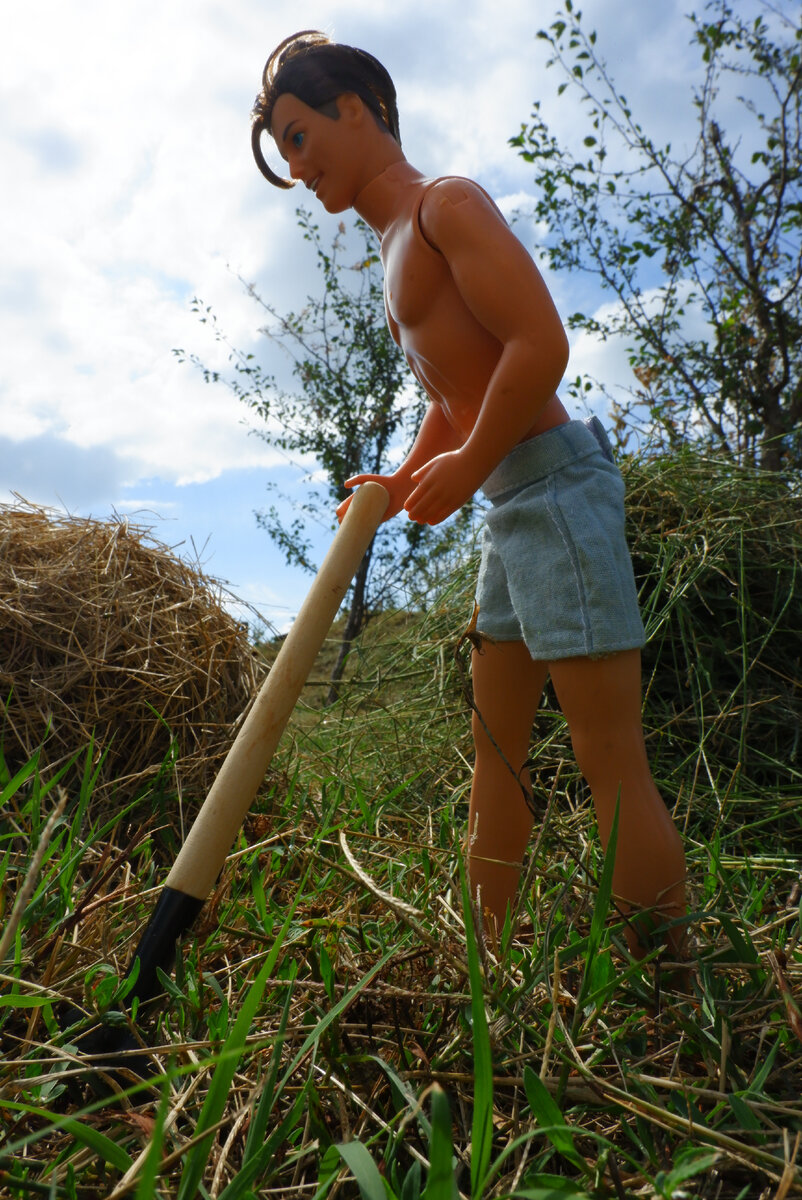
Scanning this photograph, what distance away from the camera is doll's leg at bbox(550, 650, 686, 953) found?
134 centimetres

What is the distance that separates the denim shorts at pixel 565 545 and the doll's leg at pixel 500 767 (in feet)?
0.41

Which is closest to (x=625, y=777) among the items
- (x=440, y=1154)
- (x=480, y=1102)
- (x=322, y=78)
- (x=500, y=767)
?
(x=500, y=767)

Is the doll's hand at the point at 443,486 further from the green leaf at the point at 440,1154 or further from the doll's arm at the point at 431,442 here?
the green leaf at the point at 440,1154

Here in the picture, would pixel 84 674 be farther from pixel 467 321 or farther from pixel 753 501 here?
pixel 753 501

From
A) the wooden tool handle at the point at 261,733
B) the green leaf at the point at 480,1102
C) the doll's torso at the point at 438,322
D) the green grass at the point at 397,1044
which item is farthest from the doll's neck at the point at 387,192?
the green leaf at the point at 480,1102

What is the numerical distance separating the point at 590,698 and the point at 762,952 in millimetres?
495

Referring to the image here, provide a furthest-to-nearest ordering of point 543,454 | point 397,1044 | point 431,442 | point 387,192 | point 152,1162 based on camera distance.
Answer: point 431,442
point 387,192
point 543,454
point 397,1044
point 152,1162

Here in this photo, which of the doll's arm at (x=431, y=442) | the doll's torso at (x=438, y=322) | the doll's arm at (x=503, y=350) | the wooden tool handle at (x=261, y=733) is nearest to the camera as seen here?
the wooden tool handle at (x=261, y=733)

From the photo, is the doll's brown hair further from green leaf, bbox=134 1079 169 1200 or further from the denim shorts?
green leaf, bbox=134 1079 169 1200

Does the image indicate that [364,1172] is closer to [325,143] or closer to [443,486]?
[443,486]

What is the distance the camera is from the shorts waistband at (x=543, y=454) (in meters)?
1.48

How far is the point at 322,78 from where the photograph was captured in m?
1.59

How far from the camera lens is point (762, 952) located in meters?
1.32

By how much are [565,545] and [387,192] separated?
0.80m
